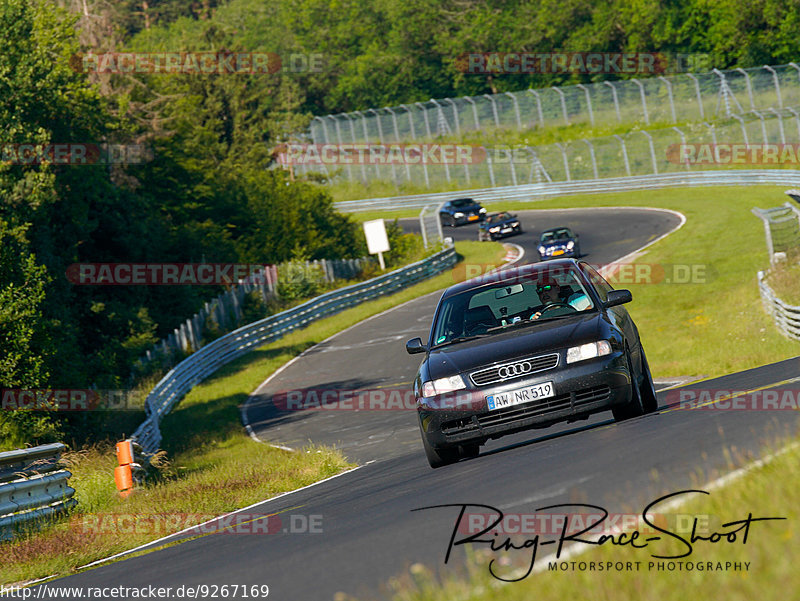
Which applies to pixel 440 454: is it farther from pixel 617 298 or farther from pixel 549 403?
pixel 617 298

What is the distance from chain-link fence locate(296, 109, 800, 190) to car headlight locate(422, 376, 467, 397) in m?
46.3

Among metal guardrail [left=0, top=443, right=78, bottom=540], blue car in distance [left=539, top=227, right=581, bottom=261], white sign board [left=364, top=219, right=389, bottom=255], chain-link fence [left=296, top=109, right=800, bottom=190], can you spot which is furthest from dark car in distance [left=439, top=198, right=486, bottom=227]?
metal guardrail [left=0, top=443, right=78, bottom=540]

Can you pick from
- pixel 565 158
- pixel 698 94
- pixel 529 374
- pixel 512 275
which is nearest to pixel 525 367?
pixel 529 374

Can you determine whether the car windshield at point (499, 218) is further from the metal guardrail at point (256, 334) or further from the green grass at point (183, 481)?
the green grass at point (183, 481)

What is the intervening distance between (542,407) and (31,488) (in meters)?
5.89

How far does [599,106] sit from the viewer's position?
66.1 m

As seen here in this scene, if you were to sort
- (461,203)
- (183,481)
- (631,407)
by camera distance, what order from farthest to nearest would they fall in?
1. (461,203)
2. (183,481)
3. (631,407)

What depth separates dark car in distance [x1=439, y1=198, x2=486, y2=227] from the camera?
59750mm

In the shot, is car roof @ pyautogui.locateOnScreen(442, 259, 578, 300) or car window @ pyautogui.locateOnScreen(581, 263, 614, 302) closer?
car window @ pyautogui.locateOnScreen(581, 263, 614, 302)

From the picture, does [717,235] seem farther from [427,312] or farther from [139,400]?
[139,400]

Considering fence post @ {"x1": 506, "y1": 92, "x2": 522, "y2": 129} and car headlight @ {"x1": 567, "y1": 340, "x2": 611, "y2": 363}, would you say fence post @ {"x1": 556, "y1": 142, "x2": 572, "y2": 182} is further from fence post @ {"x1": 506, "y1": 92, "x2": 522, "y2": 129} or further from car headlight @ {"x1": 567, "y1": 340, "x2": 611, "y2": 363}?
car headlight @ {"x1": 567, "y1": 340, "x2": 611, "y2": 363}

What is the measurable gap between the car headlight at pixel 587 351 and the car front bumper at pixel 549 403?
0.05 metres

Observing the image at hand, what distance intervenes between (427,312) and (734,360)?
685 inches

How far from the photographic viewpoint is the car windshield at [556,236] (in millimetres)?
40969
